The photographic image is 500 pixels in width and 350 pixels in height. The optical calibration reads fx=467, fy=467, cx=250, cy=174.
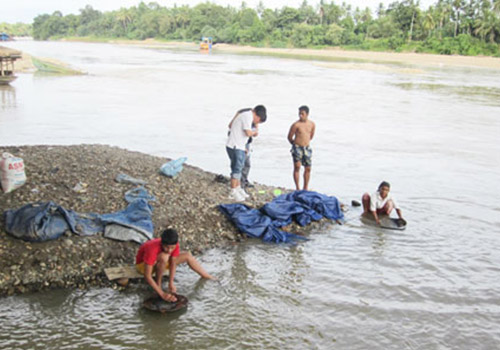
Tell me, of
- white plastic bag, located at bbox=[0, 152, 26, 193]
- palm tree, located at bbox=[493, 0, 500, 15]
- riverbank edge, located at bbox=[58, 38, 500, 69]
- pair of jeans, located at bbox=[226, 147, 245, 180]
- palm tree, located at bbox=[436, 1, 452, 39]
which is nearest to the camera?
white plastic bag, located at bbox=[0, 152, 26, 193]

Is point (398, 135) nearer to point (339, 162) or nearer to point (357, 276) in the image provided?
point (339, 162)

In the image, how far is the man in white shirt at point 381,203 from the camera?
7980 mm

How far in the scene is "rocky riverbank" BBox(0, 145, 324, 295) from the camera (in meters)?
5.19

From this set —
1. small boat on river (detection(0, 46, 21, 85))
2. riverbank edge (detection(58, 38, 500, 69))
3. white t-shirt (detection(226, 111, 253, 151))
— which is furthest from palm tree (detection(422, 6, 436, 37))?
white t-shirt (detection(226, 111, 253, 151))

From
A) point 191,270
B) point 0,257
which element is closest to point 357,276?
point 191,270

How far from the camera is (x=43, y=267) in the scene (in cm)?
518

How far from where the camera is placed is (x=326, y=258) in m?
6.64

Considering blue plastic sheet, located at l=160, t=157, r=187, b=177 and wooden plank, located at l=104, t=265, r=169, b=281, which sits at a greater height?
blue plastic sheet, located at l=160, t=157, r=187, b=177

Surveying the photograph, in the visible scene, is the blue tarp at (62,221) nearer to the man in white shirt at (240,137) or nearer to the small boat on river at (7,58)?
the man in white shirt at (240,137)

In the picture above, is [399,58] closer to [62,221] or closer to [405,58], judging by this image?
[405,58]

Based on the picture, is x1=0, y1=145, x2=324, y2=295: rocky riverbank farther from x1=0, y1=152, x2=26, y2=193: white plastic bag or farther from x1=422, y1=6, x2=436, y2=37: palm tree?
x1=422, y1=6, x2=436, y2=37: palm tree

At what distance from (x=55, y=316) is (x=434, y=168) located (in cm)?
1054

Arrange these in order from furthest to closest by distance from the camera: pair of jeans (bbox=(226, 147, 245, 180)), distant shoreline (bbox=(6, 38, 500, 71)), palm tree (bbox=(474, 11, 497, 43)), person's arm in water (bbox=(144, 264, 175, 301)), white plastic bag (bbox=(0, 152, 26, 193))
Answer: palm tree (bbox=(474, 11, 497, 43)) < distant shoreline (bbox=(6, 38, 500, 71)) < pair of jeans (bbox=(226, 147, 245, 180)) < white plastic bag (bbox=(0, 152, 26, 193)) < person's arm in water (bbox=(144, 264, 175, 301))

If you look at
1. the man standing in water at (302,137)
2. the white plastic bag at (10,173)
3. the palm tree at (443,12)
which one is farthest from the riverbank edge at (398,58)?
the white plastic bag at (10,173)
